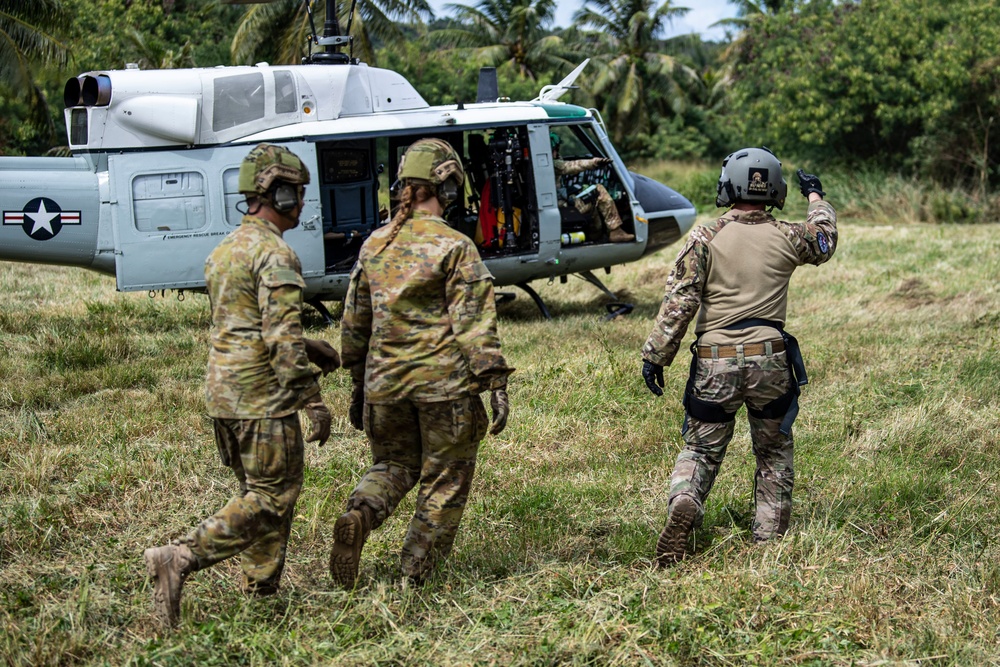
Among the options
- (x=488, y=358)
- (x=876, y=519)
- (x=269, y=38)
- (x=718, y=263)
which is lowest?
(x=876, y=519)

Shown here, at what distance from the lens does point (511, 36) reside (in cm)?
3528

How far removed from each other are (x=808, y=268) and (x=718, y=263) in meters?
9.48

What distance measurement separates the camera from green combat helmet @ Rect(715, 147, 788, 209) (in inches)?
179

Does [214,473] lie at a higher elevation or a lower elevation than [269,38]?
lower

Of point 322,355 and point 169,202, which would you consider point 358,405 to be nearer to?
point 322,355

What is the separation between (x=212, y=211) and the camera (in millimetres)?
8930

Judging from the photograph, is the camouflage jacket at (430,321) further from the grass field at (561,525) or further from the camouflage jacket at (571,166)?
the camouflage jacket at (571,166)

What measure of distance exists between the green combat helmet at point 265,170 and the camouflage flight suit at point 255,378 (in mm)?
139

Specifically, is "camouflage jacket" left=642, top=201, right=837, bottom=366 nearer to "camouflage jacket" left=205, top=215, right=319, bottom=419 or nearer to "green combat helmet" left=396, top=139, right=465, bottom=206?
"green combat helmet" left=396, top=139, right=465, bottom=206

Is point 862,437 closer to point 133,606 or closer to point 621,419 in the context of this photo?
point 621,419

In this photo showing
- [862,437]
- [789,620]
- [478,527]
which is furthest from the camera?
[862,437]

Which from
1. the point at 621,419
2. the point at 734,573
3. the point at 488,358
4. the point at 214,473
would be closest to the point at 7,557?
the point at 214,473

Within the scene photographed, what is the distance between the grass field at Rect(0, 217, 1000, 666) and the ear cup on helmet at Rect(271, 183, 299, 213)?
1.53 metres

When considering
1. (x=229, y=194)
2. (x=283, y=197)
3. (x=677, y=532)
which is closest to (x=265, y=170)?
(x=283, y=197)
